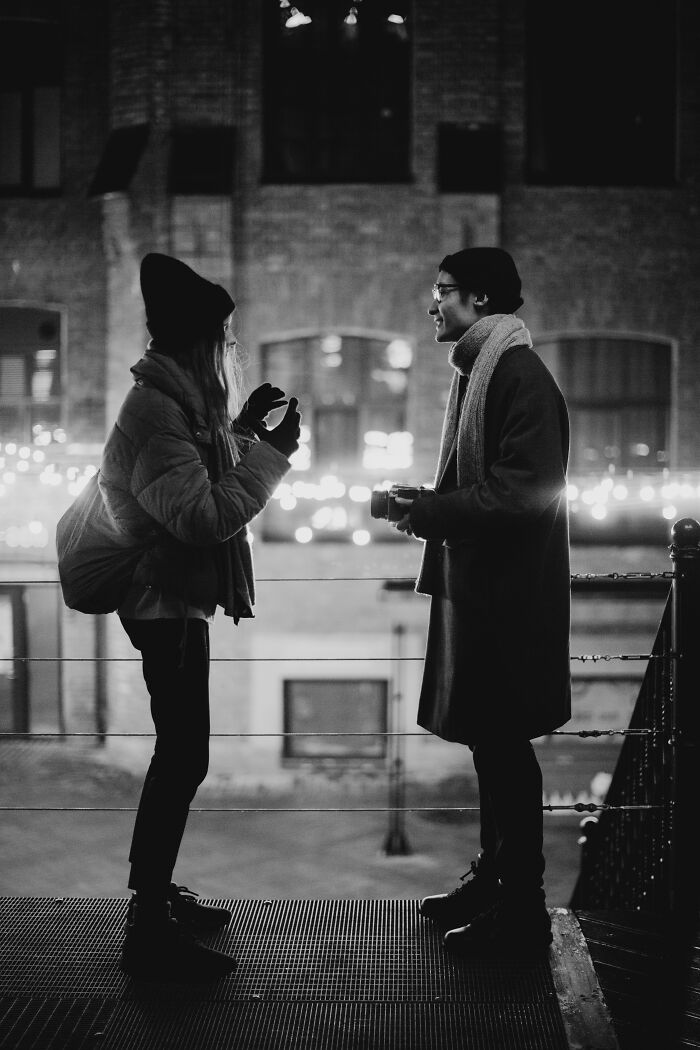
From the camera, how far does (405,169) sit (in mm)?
9516

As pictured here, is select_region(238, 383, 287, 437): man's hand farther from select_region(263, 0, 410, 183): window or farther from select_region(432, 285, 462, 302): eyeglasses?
select_region(263, 0, 410, 183): window

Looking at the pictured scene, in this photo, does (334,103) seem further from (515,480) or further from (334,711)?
(515,480)

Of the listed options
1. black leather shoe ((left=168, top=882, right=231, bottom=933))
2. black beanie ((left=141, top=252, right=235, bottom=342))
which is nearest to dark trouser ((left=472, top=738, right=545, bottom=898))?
black leather shoe ((left=168, top=882, right=231, bottom=933))

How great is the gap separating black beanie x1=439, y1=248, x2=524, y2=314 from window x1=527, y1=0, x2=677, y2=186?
7343 mm

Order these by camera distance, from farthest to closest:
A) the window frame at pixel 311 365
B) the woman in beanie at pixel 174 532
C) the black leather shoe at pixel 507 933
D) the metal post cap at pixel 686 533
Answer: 1. the window frame at pixel 311 365
2. the metal post cap at pixel 686 533
3. the black leather shoe at pixel 507 933
4. the woman in beanie at pixel 174 532

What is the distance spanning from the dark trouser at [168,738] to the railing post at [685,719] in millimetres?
1520

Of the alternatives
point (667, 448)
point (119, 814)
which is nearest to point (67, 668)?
point (119, 814)

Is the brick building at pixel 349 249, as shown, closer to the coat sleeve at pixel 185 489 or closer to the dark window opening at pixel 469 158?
the dark window opening at pixel 469 158

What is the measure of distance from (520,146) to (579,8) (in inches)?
56.3

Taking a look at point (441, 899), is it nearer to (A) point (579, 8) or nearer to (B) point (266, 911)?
(B) point (266, 911)

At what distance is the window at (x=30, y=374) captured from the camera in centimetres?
1002

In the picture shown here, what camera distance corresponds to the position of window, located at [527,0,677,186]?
31.1 feet

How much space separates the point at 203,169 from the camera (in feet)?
Result: 30.5

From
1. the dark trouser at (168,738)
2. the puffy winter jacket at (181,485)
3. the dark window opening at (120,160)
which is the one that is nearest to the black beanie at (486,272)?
the puffy winter jacket at (181,485)
